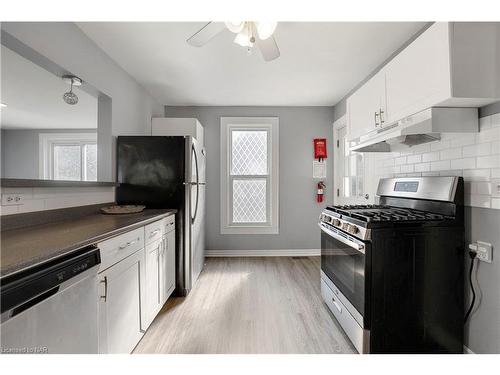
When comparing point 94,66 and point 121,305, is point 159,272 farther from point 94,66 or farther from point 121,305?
point 94,66

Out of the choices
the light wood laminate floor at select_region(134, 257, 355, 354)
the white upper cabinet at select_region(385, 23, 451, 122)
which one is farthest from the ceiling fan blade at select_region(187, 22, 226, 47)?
the light wood laminate floor at select_region(134, 257, 355, 354)

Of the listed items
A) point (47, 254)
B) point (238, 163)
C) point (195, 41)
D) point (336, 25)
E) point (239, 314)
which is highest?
point (336, 25)

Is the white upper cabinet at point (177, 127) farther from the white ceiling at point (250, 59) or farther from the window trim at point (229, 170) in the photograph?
the window trim at point (229, 170)

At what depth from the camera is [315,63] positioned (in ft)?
8.38

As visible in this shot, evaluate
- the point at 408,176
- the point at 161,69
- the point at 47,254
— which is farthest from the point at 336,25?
the point at 47,254

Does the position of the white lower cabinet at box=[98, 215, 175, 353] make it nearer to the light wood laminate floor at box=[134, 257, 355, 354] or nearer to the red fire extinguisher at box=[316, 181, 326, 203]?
the light wood laminate floor at box=[134, 257, 355, 354]

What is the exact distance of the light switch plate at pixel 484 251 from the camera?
4.69 feet

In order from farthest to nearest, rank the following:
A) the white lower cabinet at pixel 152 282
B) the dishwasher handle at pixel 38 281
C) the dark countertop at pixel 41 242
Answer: the white lower cabinet at pixel 152 282 → the dark countertop at pixel 41 242 → the dishwasher handle at pixel 38 281

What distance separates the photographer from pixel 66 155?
5.48 m

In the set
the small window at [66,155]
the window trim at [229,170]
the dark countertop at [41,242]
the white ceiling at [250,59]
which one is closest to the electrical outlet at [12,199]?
the dark countertop at [41,242]

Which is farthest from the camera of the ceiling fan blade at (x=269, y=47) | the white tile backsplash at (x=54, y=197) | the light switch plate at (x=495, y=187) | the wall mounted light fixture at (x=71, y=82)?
the wall mounted light fixture at (x=71, y=82)

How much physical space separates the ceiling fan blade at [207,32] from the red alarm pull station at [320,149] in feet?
8.59

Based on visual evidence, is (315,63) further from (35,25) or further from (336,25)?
(35,25)
